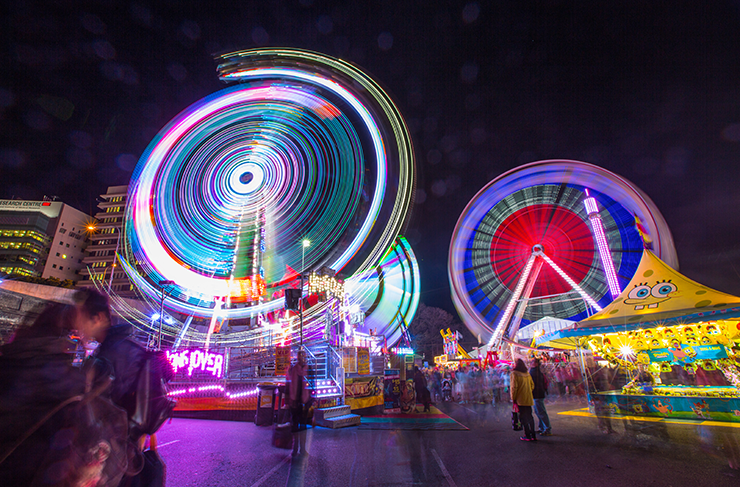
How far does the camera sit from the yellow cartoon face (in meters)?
9.94

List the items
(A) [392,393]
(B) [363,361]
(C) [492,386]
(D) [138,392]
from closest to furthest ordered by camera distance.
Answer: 1. (D) [138,392]
2. (B) [363,361]
3. (A) [392,393]
4. (C) [492,386]

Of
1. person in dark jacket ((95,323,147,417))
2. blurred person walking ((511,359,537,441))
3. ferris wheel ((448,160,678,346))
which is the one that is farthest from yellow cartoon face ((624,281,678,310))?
person in dark jacket ((95,323,147,417))

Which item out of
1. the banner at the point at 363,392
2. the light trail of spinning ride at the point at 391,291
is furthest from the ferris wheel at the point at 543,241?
the banner at the point at 363,392

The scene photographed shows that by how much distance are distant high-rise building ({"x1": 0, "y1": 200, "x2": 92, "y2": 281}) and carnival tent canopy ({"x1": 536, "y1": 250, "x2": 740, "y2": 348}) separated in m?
91.8

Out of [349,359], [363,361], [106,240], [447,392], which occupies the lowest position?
[447,392]

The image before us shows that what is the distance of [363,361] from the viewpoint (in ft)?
44.9

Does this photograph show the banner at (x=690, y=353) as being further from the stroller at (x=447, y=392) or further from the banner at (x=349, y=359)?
the stroller at (x=447, y=392)

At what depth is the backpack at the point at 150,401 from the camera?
2.40 metres

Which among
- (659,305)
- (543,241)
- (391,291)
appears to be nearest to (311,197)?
(391,291)

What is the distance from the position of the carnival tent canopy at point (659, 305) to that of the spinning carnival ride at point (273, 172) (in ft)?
35.0

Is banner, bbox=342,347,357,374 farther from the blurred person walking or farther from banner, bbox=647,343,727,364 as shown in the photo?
banner, bbox=647,343,727,364

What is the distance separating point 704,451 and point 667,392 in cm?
531

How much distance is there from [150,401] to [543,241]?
3481 cm

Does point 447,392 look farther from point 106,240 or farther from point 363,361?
point 106,240
